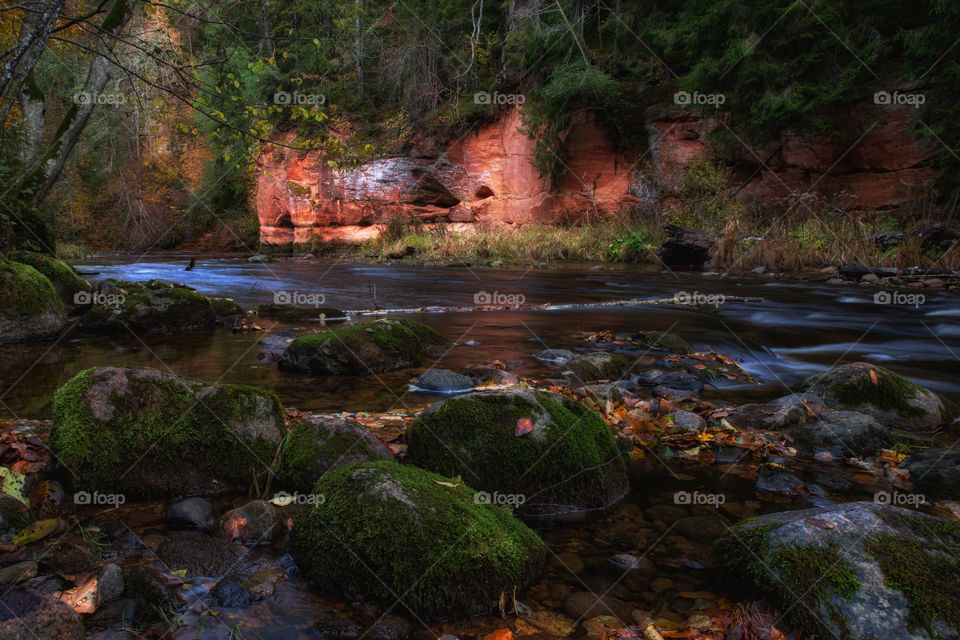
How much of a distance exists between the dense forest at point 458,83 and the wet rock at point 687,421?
3.13 m

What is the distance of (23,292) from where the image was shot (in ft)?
23.5

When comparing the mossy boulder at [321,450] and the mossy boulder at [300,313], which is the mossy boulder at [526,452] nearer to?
the mossy boulder at [321,450]

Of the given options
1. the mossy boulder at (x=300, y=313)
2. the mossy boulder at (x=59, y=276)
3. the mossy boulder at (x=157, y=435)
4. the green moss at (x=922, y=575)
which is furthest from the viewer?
the mossy boulder at (x=300, y=313)

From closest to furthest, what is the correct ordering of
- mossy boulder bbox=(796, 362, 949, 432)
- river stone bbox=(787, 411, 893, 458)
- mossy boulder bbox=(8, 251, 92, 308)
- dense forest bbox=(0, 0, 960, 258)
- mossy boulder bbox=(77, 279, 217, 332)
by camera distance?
1. river stone bbox=(787, 411, 893, 458)
2. mossy boulder bbox=(796, 362, 949, 432)
3. mossy boulder bbox=(77, 279, 217, 332)
4. mossy boulder bbox=(8, 251, 92, 308)
5. dense forest bbox=(0, 0, 960, 258)

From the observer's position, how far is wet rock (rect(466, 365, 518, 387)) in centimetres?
507

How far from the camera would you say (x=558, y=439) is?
124 inches

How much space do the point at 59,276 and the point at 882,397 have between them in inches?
441

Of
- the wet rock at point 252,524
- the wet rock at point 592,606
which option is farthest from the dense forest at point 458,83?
the wet rock at point 592,606

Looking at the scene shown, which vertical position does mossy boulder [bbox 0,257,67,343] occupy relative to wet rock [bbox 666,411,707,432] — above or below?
above

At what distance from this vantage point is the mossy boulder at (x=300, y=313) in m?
8.98

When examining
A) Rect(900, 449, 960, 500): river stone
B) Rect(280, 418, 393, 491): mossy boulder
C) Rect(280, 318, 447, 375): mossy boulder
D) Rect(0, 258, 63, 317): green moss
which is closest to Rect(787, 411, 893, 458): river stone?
Rect(900, 449, 960, 500): river stone

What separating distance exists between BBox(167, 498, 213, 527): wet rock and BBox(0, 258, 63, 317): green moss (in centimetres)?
611

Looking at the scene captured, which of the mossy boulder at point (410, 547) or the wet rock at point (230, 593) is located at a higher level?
the mossy boulder at point (410, 547)

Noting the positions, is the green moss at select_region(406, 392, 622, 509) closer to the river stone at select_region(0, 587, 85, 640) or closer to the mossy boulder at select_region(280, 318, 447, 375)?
the river stone at select_region(0, 587, 85, 640)
